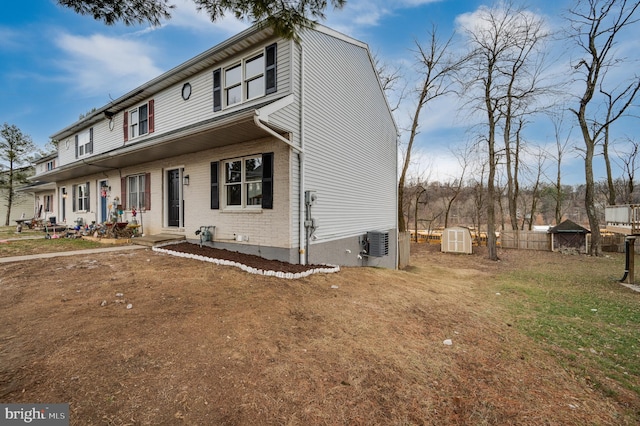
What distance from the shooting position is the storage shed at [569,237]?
14.5 m

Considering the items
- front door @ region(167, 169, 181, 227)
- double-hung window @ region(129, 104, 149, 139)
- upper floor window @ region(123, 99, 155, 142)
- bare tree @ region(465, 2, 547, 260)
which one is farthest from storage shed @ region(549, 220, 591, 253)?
double-hung window @ region(129, 104, 149, 139)

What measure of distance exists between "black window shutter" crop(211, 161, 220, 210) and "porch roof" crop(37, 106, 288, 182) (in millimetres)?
613

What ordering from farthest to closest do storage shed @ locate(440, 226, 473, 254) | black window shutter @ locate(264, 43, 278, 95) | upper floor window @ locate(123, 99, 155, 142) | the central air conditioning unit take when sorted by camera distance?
storage shed @ locate(440, 226, 473, 254)
upper floor window @ locate(123, 99, 155, 142)
the central air conditioning unit
black window shutter @ locate(264, 43, 278, 95)

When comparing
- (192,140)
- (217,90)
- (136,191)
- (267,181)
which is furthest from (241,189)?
(136,191)

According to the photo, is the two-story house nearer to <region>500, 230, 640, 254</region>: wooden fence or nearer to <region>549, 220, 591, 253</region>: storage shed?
<region>500, 230, 640, 254</region>: wooden fence

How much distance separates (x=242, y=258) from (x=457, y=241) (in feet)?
45.8

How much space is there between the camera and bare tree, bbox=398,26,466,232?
15688 millimetres

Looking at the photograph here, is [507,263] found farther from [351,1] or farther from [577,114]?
[351,1]

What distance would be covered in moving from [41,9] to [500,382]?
26.3 feet

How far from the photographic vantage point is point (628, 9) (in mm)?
12828

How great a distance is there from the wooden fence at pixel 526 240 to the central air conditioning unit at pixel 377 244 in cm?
1108

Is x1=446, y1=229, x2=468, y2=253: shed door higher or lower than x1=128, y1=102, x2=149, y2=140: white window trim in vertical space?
lower

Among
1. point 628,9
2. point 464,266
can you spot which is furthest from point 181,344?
point 628,9

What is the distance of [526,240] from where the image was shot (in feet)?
52.4
